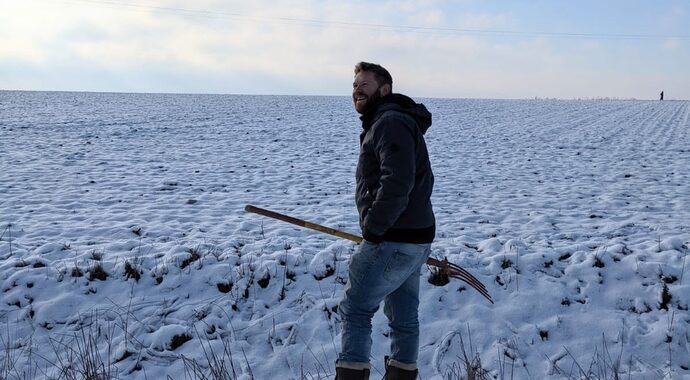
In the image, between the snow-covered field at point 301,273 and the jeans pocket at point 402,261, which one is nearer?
Answer: the jeans pocket at point 402,261

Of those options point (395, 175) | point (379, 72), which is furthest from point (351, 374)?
point (379, 72)

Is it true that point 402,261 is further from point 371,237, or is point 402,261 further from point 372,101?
point 372,101

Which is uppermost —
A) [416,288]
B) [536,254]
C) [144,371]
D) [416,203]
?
[416,203]

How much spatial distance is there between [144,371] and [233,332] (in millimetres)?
857

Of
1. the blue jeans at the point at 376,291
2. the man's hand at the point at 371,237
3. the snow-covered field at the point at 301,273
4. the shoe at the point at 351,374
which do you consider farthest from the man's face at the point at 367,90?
the snow-covered field at the point at 301,273

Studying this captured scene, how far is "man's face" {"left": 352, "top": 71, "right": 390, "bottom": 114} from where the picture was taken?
10.2 ft

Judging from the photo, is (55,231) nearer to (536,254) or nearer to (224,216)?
(224,216)

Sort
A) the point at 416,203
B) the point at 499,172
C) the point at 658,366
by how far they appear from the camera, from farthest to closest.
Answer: the point at 499,172 → the point at 658,366 → the point at 416,203

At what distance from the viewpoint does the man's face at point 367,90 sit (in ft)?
10.2

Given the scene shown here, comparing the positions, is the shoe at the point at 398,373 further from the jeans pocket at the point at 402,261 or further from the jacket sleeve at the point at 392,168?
the jacket sleeve at the point at 392,168

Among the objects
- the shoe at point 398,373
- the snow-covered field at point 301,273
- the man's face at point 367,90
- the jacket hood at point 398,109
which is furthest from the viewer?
the snow-covered field at point 301,273

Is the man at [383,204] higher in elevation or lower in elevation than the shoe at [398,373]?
higher

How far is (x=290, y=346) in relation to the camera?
4.72m

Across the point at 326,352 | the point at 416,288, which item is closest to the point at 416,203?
the point at 416,288
